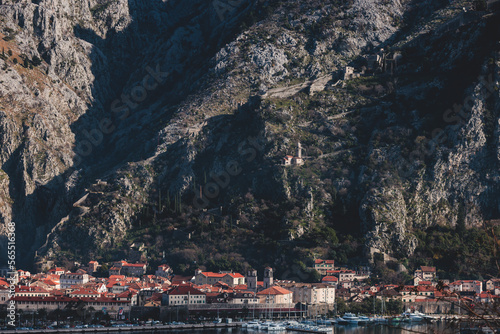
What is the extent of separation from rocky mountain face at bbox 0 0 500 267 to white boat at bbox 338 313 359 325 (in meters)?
18.9

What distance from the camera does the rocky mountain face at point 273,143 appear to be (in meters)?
142

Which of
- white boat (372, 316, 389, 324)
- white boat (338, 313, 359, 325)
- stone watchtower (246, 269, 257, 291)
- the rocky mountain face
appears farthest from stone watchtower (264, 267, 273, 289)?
white boat (372, 316, 389, 324)

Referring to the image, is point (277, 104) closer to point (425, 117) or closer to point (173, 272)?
point (425, 117)

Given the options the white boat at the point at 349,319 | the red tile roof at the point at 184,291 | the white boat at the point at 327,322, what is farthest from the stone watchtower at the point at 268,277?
the white boat at the point at 349,319

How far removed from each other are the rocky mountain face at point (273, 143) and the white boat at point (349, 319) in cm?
1887

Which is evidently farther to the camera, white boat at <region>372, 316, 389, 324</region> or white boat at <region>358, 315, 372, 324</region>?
white boat at <region>372, 316, 389, 324</region>

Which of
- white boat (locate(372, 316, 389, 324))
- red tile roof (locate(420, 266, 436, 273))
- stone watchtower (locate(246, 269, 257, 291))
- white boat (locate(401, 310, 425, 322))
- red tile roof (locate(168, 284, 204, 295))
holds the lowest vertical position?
white boat (locate(372, 316, 389, 324))

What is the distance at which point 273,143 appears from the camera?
502 feet

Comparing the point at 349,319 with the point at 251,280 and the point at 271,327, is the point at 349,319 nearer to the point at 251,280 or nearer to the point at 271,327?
the point at 271,327

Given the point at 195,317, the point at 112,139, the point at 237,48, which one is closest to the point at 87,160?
the point at 112,139

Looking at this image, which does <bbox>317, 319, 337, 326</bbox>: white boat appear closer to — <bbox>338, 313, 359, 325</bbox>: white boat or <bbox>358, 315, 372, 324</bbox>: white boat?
<bbox>338, 313, 359, 325</bbox>: white boat

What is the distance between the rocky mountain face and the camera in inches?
5571

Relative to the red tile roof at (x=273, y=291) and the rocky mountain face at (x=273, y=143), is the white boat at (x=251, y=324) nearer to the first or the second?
the red tile roof at (x=273, y=291)

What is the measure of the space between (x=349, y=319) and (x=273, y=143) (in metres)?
50.2
